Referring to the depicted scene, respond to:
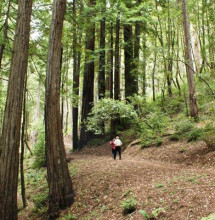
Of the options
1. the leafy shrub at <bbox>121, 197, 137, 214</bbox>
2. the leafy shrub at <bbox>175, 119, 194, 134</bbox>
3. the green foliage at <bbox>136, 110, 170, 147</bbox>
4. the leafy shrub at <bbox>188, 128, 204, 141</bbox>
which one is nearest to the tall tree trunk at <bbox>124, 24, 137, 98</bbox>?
the green foliage at <bbox>136, 110, 170, 147</bbox>

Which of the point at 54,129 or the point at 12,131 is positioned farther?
the point at 54,129

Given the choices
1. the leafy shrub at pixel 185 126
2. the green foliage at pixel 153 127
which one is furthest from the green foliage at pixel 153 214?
the leafy shrub at pixel 185 126

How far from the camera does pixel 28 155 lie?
20219mm

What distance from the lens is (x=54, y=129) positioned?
6453mm

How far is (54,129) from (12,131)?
44.5 inches

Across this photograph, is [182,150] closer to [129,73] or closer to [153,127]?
[153,127]

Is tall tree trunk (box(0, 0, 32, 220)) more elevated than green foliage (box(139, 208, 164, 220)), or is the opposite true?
tall tree trunk (box(0, 0, 32, 220))

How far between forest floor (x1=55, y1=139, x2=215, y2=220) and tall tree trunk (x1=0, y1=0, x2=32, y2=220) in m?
1.58

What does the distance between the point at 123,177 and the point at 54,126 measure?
113 inches

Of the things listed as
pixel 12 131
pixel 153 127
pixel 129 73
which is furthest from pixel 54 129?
pixel 129 73

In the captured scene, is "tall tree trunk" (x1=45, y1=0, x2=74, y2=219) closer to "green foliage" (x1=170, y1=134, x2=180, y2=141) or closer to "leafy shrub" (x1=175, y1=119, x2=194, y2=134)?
"green foliage" (x1=170, y1=134, x2=180, y2=141)

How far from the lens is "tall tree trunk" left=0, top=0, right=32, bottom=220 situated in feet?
19.5

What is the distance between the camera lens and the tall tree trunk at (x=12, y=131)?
5.95 metres

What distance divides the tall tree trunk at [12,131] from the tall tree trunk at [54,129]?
76 cm
